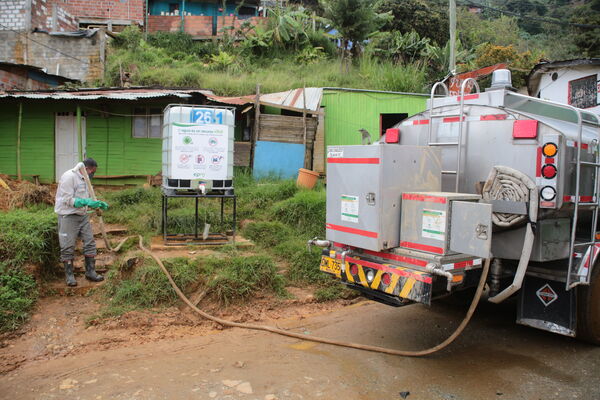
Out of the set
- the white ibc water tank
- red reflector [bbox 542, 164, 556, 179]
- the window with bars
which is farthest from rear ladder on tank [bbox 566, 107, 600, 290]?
the window with bars

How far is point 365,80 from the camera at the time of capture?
57.2 feet

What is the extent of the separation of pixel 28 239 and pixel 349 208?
4237 mm

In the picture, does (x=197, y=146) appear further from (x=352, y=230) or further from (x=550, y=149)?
(x=550, y=149)

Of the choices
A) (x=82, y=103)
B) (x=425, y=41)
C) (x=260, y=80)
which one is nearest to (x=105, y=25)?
(x=260, y=80)

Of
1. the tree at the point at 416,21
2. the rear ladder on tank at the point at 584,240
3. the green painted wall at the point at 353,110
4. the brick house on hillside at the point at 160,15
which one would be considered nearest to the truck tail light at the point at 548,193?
the rear ladder on tank at the point at 584,240

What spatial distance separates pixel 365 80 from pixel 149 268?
44.8ft

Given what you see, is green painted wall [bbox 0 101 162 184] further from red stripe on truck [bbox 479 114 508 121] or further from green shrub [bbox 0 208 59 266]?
red stripe on truck [bbox 479 114 508 121]

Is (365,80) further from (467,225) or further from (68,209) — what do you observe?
(467,225)

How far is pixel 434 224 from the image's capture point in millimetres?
3686

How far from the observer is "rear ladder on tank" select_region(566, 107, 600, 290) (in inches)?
155

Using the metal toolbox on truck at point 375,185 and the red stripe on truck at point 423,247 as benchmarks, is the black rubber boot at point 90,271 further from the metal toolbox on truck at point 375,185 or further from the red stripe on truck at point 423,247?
the red stripe on truck at point 423,247

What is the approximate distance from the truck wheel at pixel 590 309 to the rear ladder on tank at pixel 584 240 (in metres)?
0.35

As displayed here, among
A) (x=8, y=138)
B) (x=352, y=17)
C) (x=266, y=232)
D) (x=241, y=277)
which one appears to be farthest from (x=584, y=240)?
(x=352, y=17)

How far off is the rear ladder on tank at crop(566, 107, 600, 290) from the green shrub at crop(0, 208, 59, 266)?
5982mm
